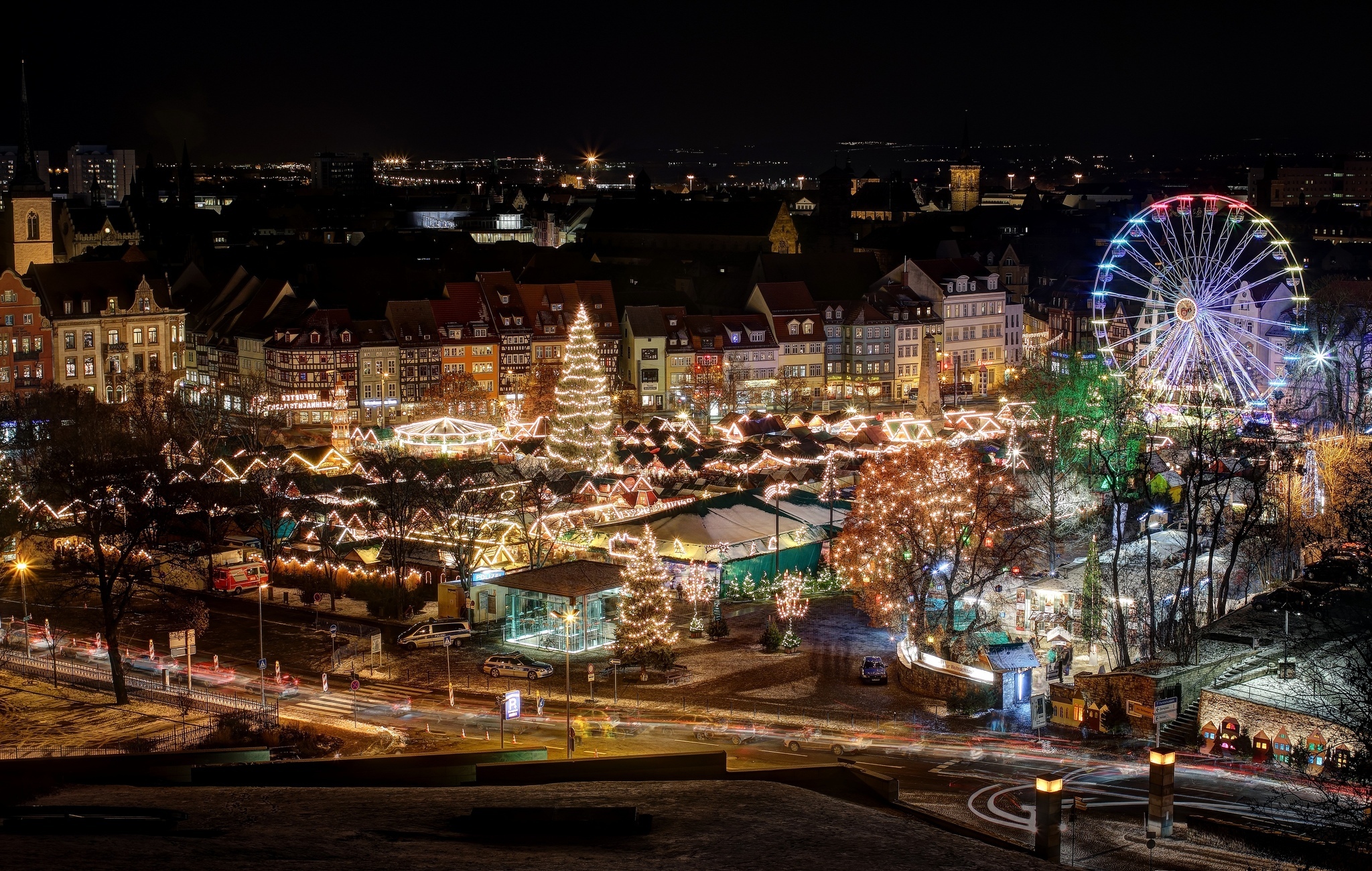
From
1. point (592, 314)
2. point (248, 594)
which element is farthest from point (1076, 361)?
point (248, 594)

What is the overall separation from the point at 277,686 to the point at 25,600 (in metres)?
9.43

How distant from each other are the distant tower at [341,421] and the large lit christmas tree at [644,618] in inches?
1067

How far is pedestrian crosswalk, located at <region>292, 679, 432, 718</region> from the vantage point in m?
33.8

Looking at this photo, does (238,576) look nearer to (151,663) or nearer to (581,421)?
(151,663)

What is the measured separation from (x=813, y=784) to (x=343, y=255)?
86.9 meters

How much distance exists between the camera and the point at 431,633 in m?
40.1

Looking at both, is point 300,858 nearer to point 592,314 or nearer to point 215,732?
point 215,732

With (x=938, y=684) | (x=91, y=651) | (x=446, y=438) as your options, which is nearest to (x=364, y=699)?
(x=91, y=651)

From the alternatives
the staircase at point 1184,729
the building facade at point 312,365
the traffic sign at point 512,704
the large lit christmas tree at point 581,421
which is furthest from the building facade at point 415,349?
the staircase at point 1184,729

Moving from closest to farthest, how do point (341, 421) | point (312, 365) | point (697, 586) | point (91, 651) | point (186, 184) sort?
point (91, 651) → point (697, 586) → point (341, 421) → point (312, 365) → point (186, 184)

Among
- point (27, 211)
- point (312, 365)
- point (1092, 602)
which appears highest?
point (27, 211)

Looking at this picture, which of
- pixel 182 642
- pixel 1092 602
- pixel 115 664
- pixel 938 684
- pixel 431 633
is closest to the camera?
pixel 115 664

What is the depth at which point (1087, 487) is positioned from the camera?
5544 centimetres

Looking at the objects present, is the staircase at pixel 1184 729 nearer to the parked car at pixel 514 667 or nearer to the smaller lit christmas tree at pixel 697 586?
the parked car at pixel 514 667
